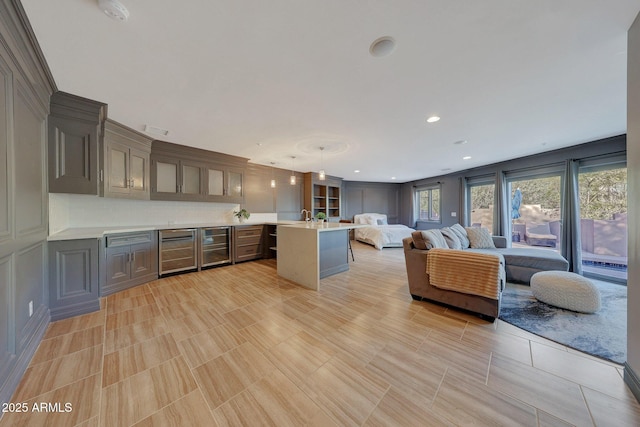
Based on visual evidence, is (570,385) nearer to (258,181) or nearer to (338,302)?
(338,302)

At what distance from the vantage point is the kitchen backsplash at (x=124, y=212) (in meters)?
2.81

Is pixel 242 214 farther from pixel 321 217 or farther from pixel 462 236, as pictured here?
pixel 462 236

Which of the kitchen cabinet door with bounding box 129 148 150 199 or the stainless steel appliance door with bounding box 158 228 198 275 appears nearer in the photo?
the kitchen cabinet door with bounding box 129 148 150 199

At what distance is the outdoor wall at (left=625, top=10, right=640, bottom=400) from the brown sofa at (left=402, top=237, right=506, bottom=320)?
80 centimetres

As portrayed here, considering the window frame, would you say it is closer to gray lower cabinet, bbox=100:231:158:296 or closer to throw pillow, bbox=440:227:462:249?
throw pillow, bbox=440:227:462:249

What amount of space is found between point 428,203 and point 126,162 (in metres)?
8.68

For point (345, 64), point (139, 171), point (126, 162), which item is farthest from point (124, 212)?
point (345, 64)

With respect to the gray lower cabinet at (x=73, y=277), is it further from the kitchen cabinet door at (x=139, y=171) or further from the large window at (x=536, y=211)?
the large window at (x=536, y=211)

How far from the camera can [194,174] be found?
422 centimetres

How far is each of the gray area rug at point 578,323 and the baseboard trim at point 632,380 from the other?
0.30m

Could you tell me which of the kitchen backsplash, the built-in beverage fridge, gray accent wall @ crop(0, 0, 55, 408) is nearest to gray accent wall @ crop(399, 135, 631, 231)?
gray accent wall @ crop(0, 0, 55, 408)

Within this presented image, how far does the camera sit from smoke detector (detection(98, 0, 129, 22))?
1231mm

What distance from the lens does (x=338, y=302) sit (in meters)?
2.65

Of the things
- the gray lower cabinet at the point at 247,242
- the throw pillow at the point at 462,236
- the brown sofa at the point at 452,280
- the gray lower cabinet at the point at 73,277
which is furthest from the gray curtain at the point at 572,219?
the gray lower cabinet at the point at 73,277
